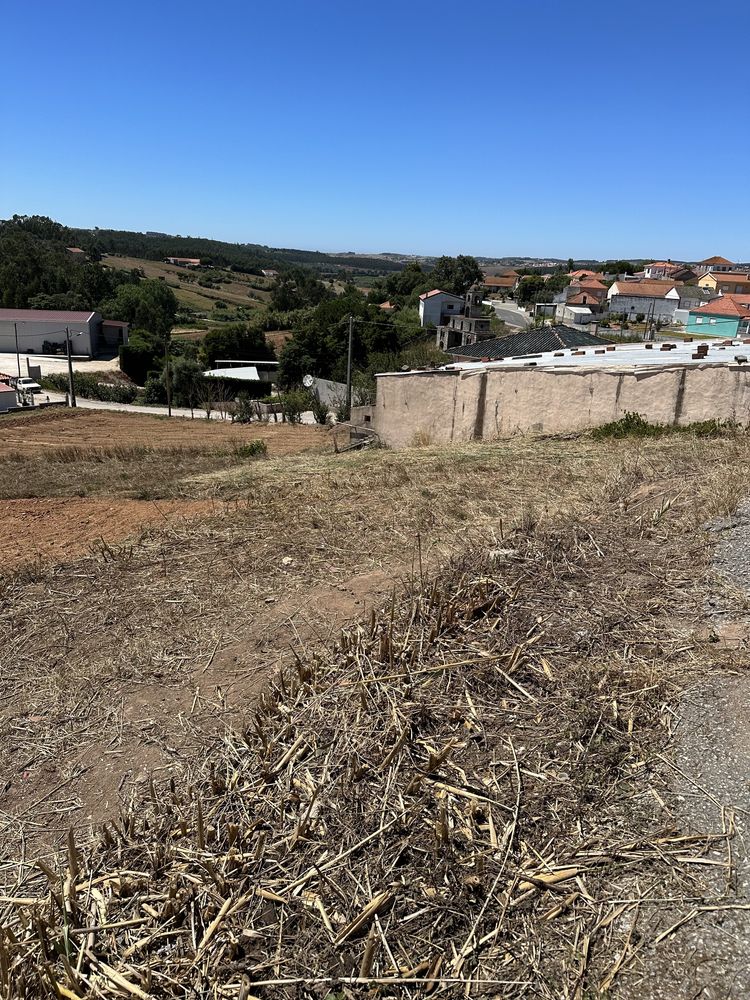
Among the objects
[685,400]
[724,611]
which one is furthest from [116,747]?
[685,400]

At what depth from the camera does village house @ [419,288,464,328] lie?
67.8m

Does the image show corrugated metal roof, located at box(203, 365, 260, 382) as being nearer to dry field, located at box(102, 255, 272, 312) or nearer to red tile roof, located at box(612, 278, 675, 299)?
red tile roof, located at box(612, 278, 675, 299)

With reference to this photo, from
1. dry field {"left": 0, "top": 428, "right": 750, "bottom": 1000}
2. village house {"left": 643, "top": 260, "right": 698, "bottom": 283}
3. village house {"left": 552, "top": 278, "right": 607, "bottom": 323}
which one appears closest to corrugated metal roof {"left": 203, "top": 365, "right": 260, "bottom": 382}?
village house {"left": 552, "top": 278, "right": 607, "bottom": 323}

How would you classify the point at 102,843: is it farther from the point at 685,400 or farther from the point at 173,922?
the point at 685,400

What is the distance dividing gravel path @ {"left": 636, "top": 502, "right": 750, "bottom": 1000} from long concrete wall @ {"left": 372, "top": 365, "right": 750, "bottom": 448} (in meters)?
6.91

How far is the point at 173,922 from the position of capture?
2518 mm

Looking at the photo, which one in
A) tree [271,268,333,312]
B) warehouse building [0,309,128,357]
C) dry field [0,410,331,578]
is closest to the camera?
dry field [0,410,331,578]

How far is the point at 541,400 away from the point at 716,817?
31.8ft

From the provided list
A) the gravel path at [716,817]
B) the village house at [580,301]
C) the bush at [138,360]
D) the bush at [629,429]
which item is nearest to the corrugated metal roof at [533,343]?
the bush at [629,429]

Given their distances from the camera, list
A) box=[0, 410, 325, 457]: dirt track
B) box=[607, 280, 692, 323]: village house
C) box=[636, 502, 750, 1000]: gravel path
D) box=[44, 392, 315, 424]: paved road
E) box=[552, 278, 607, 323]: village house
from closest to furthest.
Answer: box=[636, 502, 750, 1000]: gravel path
box=[0, 410, 325, 457]: dirt track
box=[44, 392, 315, 424]: paved road
box=[552, 278, 607, 323]: village house
box=[607, 280, 692, 323]: village house

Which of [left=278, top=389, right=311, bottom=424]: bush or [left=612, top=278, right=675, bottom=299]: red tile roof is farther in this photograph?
[left=612, top=278, right=675, bottom=299]: red tile roof

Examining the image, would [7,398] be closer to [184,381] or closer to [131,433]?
[184,381]

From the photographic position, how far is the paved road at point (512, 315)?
68.2 m

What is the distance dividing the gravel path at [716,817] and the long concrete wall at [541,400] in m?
6.91
